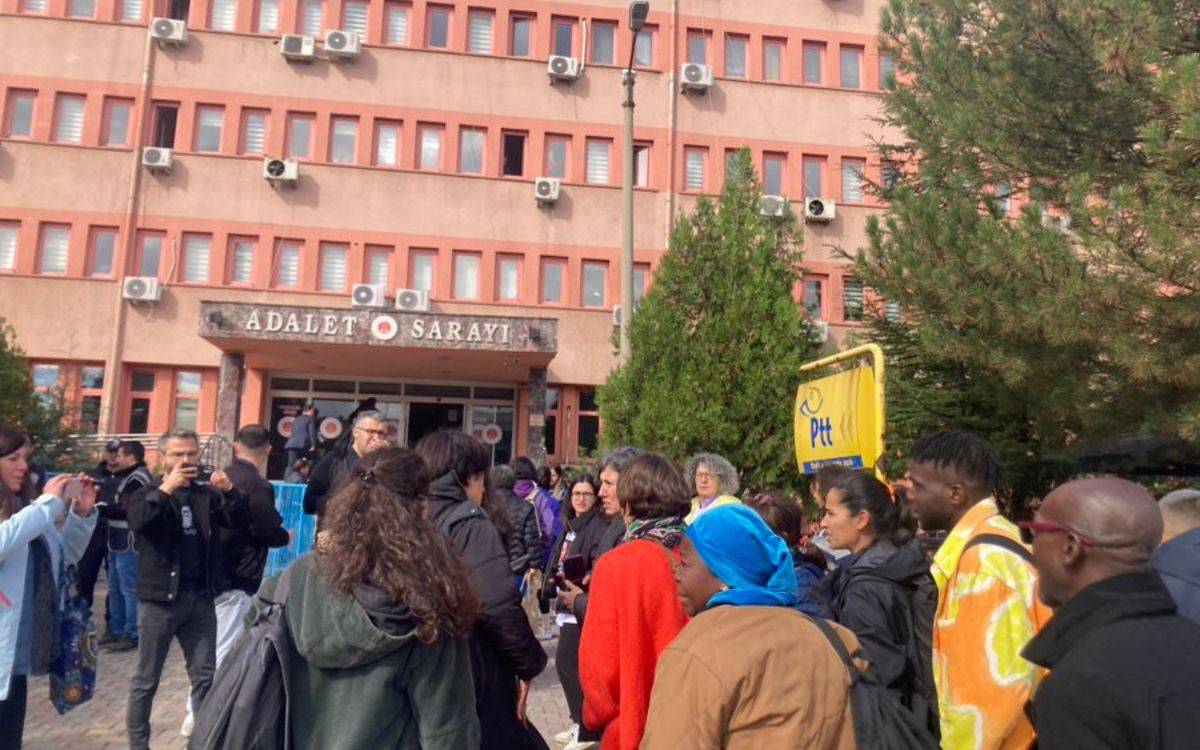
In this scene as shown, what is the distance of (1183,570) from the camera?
308 cm

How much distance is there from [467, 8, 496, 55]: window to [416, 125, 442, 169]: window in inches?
97.7

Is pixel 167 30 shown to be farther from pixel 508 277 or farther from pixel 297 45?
pixel 508 277

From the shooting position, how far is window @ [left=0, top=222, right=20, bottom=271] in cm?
2186

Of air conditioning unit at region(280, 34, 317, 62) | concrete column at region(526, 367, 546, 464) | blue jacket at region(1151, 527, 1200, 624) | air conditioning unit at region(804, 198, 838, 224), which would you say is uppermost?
air conditioning unit at region(280, 34, 317, 62)

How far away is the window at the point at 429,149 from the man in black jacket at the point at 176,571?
63.2 ft

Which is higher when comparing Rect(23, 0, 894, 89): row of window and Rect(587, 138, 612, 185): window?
Rect(23, 0, 894, 89): row of window

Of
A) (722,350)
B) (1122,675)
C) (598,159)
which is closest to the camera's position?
(1122,675)

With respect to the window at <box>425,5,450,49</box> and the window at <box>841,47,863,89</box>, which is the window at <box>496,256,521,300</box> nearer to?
the window at <box>425,5,450,49</box>

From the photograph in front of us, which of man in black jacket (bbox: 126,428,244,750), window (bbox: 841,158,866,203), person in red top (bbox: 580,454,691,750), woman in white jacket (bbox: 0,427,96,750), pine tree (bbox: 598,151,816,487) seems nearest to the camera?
person in red top (bbox: 580,454,691,750)

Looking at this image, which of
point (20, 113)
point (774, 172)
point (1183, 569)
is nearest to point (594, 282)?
point (774, 172)

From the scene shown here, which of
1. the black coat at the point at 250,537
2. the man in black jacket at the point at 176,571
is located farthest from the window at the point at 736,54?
the man in black jacket at the point at 176,571

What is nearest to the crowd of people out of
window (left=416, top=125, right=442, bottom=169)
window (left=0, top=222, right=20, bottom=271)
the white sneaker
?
the white sneaker

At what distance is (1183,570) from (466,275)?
21.4 m

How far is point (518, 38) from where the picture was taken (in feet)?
80.7
